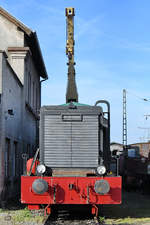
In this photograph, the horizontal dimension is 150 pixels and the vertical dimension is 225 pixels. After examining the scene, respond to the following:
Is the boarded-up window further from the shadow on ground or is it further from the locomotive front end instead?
the shadow on ground

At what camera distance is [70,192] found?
31.6 feet

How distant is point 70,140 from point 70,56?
15.6 ft

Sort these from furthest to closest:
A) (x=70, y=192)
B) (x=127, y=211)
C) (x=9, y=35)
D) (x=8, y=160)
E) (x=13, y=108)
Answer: (x=9, y=35)
(x=13, y=108)
(x=8, y=160)
(x=127, y=211)
(x=70, y=192)

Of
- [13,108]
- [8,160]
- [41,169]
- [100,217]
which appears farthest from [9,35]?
[100,217]

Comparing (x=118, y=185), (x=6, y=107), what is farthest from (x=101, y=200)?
(x=6, y=107)

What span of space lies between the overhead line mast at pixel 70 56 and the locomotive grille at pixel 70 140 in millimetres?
2544

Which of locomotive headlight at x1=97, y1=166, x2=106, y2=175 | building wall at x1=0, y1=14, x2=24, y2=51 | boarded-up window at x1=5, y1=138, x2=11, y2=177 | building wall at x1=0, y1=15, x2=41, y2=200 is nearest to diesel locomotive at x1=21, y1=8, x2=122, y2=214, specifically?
locomotive headlight at x1=97, y1=166, x2=106, y2=175

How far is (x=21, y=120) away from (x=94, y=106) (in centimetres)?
597

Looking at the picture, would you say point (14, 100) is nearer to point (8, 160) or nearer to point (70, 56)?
point (8, 160)

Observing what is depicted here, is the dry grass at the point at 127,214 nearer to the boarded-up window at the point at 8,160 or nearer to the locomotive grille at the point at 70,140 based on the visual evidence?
the locomotive grille at the point at 70,140

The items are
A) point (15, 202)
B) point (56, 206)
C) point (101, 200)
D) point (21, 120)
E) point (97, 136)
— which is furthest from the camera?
point (21, 120)

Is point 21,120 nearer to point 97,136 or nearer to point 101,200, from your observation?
point 97,136

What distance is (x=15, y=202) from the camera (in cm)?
1373

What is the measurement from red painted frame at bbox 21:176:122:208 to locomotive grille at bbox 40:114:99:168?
1.04 meters
